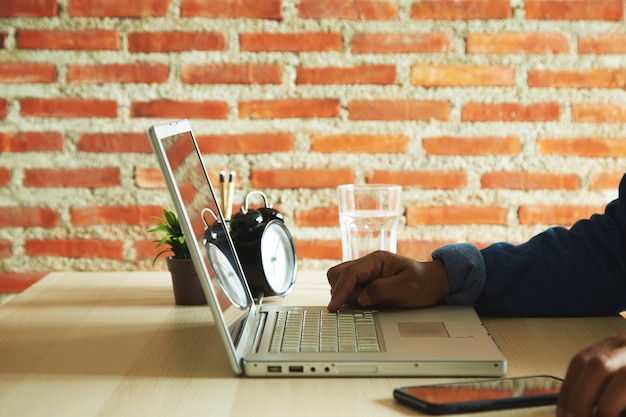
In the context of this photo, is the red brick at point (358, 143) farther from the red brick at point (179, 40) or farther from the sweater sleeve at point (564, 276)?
the sweater sleeve at point (564, 276)

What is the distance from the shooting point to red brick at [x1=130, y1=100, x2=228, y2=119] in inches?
73.4

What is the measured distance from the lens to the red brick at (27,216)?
74.5 inches

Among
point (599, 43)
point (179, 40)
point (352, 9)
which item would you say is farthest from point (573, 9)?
point (179, 40)

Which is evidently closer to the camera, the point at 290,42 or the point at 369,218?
the point at 369,218

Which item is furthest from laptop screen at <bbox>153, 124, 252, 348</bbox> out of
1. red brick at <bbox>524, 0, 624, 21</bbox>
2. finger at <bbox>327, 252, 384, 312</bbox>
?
red brick at <bbox>524, 0, 624, 21</bbox>

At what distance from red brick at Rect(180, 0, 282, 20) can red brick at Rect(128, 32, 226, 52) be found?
47mm

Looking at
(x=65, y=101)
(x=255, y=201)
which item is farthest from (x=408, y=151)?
(x=65, y=101)

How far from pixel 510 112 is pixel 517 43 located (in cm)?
16

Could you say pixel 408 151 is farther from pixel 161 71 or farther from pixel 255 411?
pixel 255 411

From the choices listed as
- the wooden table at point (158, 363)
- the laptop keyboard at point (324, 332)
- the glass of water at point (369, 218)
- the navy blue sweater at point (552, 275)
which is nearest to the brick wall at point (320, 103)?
the glass of water at point (369, 218)

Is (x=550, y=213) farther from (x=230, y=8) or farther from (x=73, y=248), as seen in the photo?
(x=73, y=248)

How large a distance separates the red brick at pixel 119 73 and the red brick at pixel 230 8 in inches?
5.7

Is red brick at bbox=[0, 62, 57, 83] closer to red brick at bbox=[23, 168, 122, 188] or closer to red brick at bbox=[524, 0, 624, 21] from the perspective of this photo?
red brick at bbox=[23, 168, 122, 188]

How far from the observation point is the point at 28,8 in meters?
1.85
